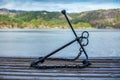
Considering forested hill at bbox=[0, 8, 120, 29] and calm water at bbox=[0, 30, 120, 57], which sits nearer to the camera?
calm water at bbox=[0, 30, 120, 57]

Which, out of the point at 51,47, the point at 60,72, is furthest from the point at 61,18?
the point at 60,72

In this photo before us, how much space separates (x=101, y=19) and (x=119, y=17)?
18.5 ft

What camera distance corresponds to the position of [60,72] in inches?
230

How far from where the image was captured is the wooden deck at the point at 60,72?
5.38 metres

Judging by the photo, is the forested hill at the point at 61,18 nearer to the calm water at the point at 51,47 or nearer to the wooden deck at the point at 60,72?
the calm water at the point at 51,47

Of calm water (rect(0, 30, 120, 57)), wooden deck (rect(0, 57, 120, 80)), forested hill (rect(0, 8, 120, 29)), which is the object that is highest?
forested hill (rect(0, 8, 120, 29))

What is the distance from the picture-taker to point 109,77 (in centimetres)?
541

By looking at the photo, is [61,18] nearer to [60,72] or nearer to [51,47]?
[51,47]

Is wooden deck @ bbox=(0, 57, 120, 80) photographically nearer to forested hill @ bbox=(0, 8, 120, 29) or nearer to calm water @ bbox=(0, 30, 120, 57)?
calm water @ bbox=(0, 30, 120, 57)

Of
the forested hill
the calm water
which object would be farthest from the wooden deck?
the forested hill

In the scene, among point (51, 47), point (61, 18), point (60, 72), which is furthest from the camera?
point (61, 18)

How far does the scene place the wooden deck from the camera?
5.38m

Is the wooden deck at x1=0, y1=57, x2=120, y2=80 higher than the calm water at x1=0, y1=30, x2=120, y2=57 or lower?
lower

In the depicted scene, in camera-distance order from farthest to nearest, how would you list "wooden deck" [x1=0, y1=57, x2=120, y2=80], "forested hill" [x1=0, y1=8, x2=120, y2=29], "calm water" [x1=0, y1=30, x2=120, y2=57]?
"forested hill" [x1=0, y1=8, x2=120, y2=29] < "calm water" [x1=0, y1=30, x2=120, y2=57] < "wooden deck" [x1=0, y1=57, x2=120, y2=80]
